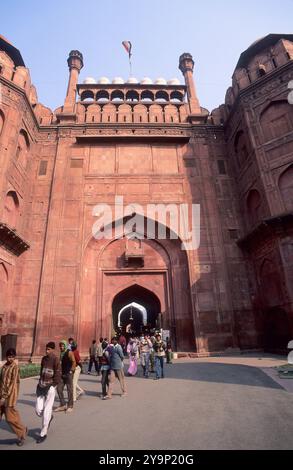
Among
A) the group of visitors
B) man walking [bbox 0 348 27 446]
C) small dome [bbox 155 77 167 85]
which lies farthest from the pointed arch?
small dome [bbox 155 77 167 85]

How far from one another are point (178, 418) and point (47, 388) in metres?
Result: 2.15

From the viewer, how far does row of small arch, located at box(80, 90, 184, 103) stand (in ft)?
68.2

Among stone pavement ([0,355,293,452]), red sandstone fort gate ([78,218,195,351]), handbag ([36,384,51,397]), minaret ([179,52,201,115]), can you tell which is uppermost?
minaret ([179,52,201,115])

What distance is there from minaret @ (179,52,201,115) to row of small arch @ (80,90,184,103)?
99cm

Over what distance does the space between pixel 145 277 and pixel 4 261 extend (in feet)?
24.4

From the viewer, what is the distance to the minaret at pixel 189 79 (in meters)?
19.7

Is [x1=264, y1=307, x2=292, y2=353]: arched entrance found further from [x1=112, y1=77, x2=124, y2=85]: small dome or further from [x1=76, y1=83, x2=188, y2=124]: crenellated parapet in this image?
[x1=112, y1=77, x2=124, y2=85]: small dome

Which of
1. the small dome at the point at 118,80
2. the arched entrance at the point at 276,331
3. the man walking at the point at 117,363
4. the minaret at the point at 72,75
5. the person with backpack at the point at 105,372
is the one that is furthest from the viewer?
the small dome at the point at 118,80

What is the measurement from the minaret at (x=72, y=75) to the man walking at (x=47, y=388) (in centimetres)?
1856

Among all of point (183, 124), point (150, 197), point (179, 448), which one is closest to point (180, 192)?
point (150, 197)

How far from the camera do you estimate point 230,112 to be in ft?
57.6

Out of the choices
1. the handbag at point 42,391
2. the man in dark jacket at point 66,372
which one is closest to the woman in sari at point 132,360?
the man in dark jacket at point 66,372

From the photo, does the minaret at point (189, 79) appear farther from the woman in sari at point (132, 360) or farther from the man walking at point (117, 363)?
the man walking at point (117, 363)

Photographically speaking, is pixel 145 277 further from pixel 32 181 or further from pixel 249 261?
pixel 32 181
